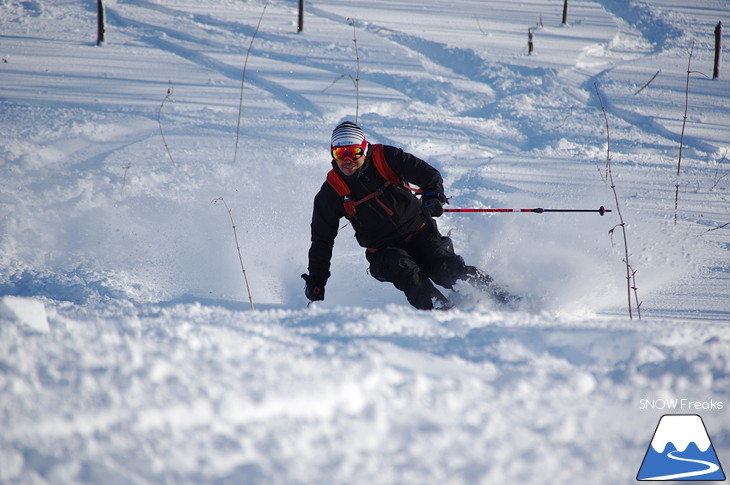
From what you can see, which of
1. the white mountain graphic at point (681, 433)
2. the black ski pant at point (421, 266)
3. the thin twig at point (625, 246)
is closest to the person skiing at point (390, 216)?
the black ski pant at point (421, 266)

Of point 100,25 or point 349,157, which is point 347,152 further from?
point 100,25

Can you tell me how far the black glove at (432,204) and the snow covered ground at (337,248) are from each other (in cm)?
79

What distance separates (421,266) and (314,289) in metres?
0.81

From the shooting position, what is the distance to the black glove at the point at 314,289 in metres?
3.84

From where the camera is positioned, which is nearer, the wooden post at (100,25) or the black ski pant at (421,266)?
the black ski pant at (421,266)

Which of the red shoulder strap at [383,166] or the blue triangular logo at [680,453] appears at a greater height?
the red shoulder strap at [383,166]

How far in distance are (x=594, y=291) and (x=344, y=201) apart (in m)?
2.10

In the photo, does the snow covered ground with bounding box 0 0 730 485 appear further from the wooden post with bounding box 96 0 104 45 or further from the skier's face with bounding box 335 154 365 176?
the skier's face with bounding box 335 154 365 176

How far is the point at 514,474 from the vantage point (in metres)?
1.62

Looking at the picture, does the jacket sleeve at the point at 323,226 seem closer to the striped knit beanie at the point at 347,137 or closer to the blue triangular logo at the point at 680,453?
the striped knit beanie at the point at 347,137

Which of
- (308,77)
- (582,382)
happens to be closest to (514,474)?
(582,382)

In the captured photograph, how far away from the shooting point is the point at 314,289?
12.6 ft

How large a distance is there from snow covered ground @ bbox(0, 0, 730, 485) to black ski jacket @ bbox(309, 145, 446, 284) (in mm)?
567

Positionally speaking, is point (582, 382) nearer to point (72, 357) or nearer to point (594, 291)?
point (72, 357)
